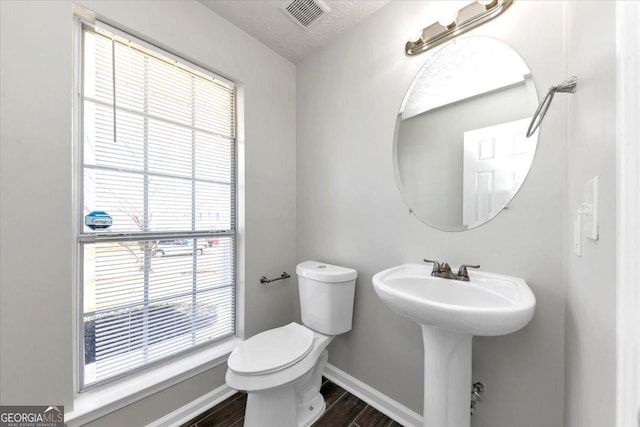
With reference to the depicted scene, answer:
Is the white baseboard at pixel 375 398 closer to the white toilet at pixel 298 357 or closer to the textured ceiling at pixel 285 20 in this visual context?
the white toilet at pixel 298 357

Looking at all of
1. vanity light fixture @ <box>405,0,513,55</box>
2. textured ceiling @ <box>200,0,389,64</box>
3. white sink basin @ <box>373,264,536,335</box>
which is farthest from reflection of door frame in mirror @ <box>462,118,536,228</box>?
textured ceiling @ <box>200,0,389,64</box>

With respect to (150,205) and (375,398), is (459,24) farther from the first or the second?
(375,398)

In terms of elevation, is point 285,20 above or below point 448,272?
above

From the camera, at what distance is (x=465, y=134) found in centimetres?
114

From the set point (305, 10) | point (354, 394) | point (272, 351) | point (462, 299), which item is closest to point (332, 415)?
point (354, 394)

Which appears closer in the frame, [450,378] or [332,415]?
[450,378]

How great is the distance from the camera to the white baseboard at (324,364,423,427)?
126 cm

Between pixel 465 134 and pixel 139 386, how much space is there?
2031 mm

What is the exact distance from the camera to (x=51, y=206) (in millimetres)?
970

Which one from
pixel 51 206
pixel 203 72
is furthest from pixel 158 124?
pixel 51 206

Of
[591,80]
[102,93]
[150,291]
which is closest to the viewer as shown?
[591,80]

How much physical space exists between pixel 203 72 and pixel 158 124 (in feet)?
1.44

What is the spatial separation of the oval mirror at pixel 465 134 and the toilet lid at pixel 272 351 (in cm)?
93

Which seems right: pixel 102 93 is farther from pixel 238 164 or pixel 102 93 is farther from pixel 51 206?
pixel 238 164
